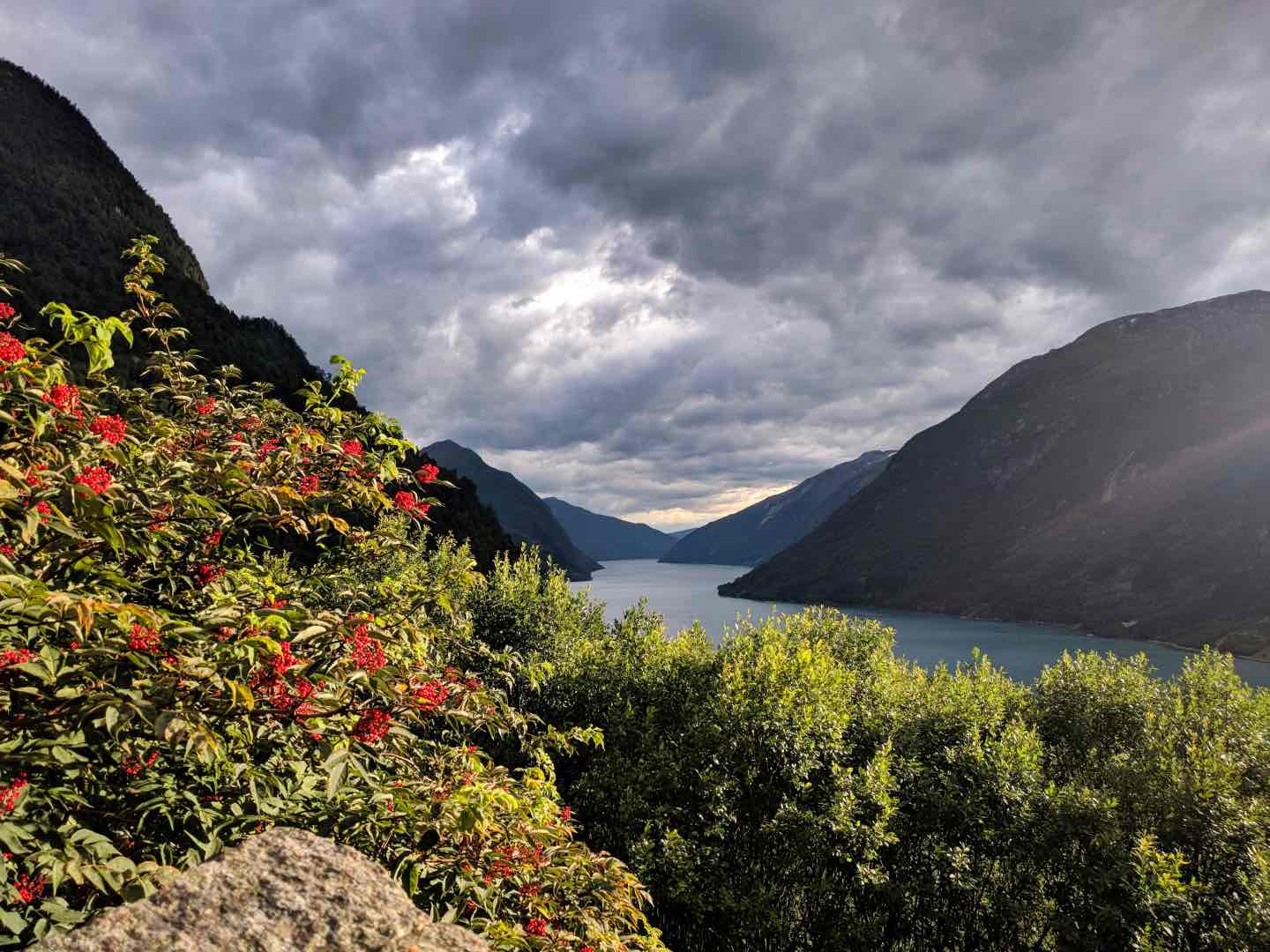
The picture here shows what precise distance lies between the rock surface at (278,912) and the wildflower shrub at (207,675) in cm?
15

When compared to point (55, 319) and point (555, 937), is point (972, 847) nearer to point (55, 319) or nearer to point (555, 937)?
point (555, 937)

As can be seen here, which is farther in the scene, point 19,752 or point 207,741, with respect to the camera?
point 19,752

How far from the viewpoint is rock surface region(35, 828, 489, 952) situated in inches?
107

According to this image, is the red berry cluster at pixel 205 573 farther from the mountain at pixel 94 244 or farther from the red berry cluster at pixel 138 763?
the mountain at pixel 94 244

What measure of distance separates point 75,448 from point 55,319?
1.18 meters

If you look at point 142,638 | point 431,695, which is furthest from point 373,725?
point 142,638

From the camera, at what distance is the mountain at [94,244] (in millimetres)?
82125

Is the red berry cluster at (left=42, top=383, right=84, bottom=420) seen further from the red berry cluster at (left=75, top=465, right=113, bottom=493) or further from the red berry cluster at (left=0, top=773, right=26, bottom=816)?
the red berry cluster at (left=0, top=773, right=26, bottom=816)

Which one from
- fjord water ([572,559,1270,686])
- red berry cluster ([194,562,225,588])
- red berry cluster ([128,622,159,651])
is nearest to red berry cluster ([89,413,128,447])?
red berry cluster ([194,562,225,588])

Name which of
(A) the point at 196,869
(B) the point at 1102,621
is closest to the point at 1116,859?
(A) the point at 196,869

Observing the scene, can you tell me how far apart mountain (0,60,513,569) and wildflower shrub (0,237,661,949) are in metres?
58.0

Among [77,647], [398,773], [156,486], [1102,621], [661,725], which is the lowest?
[1102,621]

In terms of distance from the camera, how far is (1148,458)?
193 metres

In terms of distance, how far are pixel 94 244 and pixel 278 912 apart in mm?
133179
